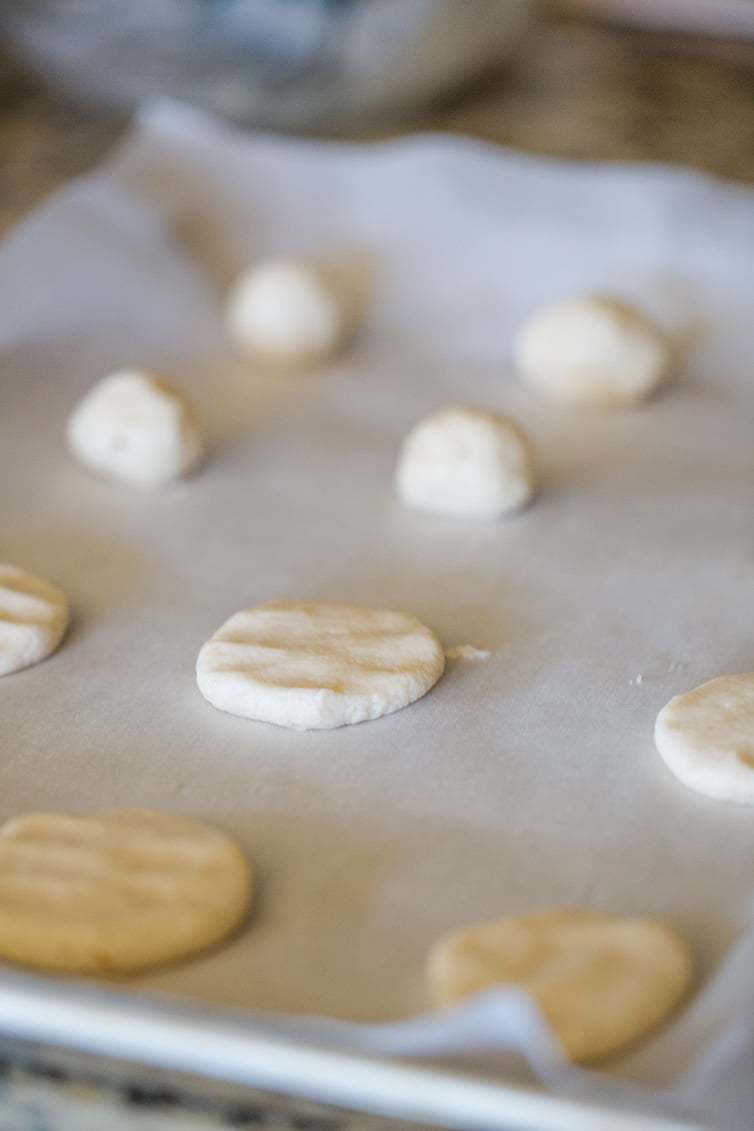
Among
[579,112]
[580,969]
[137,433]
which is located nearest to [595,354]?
[137,433]

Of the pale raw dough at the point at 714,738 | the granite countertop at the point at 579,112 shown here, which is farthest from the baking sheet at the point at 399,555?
the granite countertop at the point at 579,112

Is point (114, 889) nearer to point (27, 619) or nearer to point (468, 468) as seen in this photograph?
point (27, 619)

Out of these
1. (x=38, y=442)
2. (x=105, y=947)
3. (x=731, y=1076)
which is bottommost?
(x=38, y=442)

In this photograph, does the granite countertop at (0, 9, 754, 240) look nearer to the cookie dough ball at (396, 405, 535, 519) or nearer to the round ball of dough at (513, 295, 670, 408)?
the round ball of dough at (513, 295, 670, 408)

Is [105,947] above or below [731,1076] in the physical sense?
below

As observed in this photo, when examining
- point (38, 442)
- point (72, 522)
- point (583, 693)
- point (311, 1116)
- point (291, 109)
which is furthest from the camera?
point (291, 109)

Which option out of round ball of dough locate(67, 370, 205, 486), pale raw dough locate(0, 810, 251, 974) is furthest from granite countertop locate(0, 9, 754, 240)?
pale raw dough locate(0, 810, 251, 974)

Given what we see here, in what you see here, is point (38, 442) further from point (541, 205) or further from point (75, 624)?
point (541, 205)

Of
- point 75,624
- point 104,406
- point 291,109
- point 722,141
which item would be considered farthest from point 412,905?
point 722,141

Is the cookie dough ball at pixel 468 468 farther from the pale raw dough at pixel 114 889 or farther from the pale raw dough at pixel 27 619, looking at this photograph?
the pale raw dough at pixel 114 889
